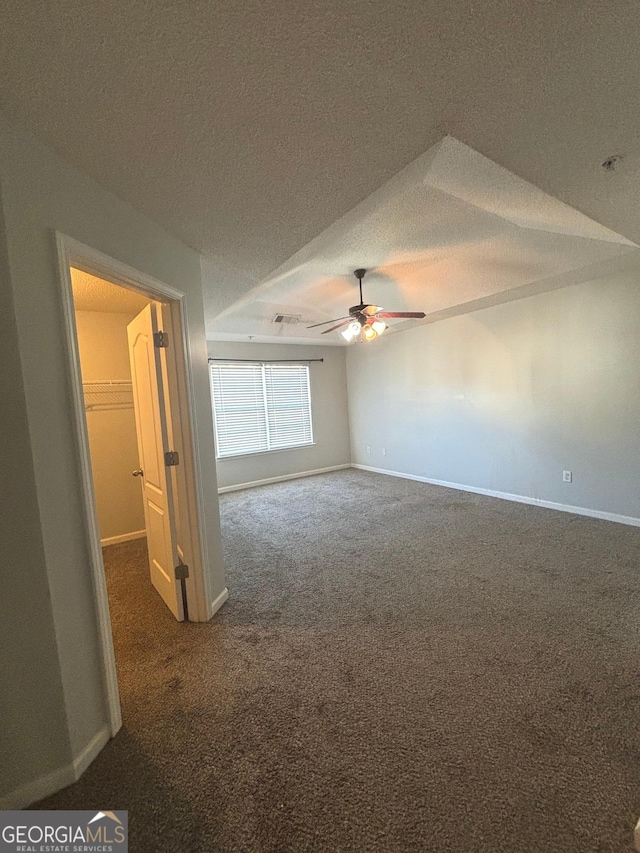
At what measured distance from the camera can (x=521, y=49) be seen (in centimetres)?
100

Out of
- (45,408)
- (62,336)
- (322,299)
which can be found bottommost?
(45,408)

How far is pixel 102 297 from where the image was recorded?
10.1ft

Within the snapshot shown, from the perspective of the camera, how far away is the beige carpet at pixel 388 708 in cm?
112

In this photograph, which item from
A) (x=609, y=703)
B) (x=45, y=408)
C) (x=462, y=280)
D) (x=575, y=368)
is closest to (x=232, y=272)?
(x=45, y=408)

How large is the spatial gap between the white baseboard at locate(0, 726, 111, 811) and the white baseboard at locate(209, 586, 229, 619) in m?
0.88

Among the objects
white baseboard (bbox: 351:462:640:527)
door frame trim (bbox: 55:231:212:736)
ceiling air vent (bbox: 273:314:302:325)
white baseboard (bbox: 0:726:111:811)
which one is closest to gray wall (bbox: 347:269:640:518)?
white baseboard (bbox: 351:462:640:527)

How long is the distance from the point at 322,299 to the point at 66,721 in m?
4.38

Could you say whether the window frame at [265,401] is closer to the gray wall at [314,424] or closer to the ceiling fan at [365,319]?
the gray wall at [314,424]

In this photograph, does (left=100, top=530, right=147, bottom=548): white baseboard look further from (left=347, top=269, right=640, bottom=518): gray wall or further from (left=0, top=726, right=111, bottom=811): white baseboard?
(left=347, top=269, right=640, bottom=518): gray wall

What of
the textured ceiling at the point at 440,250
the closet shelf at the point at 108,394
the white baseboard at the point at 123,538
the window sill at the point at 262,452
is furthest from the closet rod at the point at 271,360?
the white baseboard at the point at 123,538

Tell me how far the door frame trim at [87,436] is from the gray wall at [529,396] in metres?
3.83

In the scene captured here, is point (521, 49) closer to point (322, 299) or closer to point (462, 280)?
point (462, 280)

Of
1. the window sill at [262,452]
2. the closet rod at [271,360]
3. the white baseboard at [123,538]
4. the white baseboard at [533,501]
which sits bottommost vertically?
the white baseboard at [533,501]

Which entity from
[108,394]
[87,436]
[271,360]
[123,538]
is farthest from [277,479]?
[87,436]
